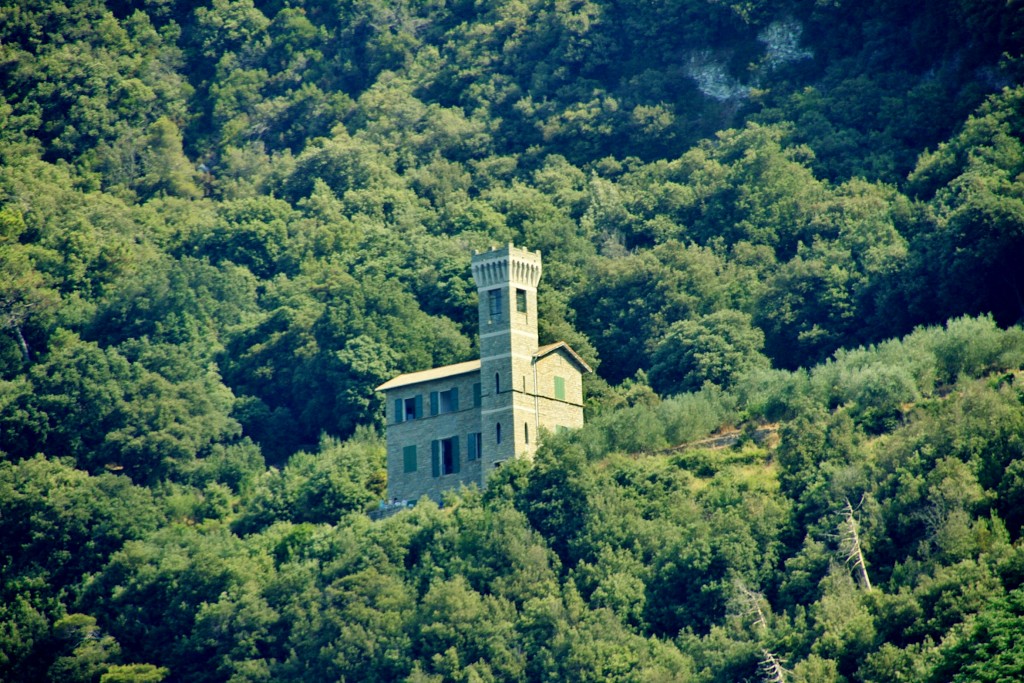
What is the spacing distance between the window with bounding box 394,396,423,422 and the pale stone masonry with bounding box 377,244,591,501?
0.12 ft

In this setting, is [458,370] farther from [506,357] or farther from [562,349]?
[562,349]

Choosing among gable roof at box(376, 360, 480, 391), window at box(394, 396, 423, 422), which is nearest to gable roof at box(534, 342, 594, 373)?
gable roof at box(376, 360, 480, 391)

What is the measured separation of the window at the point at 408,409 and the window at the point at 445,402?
0.59 meters

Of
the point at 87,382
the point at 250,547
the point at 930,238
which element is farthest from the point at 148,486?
the point at 930,238

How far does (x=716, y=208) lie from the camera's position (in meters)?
91.4

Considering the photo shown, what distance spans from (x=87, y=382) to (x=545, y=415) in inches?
997

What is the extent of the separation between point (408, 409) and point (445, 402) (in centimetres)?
167

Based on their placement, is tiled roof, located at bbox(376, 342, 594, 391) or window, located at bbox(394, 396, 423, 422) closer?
tiled roof, located at bbox(376, 342, 594, 391)

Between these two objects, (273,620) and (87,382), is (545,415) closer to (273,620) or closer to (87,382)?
(273,620)

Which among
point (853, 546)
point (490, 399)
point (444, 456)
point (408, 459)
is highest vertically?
point (490, 399)

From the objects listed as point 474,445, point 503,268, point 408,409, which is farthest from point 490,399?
point 503,268

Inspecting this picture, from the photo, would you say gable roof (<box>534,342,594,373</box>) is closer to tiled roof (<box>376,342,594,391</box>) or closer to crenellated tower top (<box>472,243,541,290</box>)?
tiled roof (<box>376,342,594,391</box>)

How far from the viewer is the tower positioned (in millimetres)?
70750

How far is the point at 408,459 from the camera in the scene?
7338 cm
